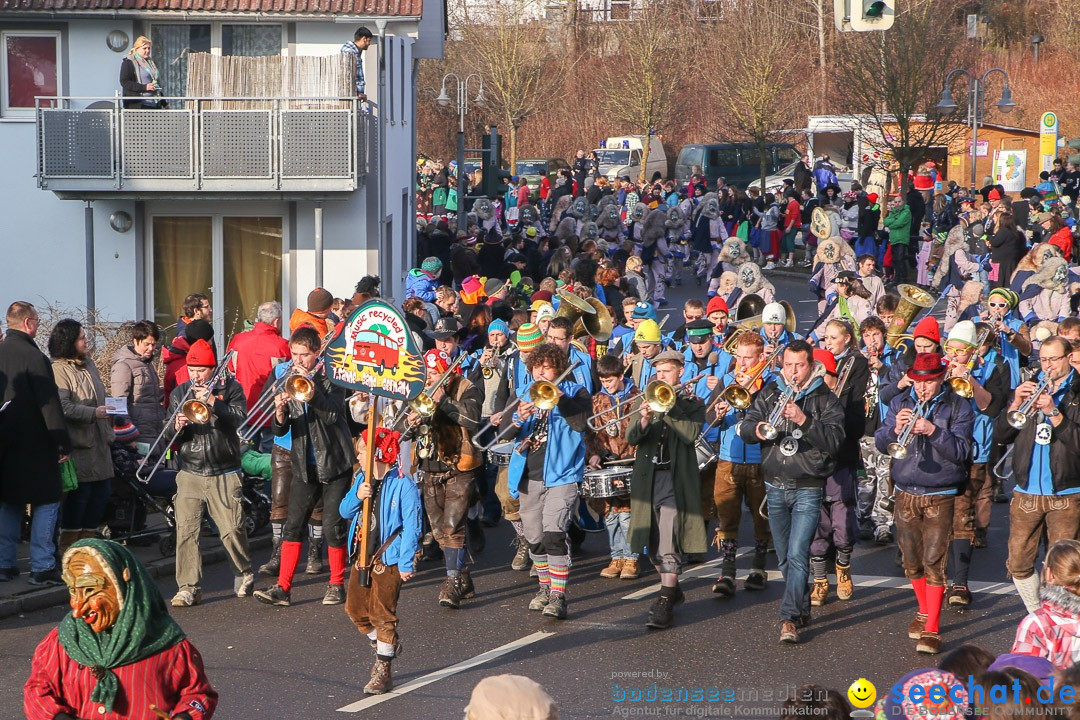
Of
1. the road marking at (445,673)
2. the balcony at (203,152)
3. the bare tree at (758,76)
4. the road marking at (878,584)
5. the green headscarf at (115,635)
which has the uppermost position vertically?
the bare tree at (758,76)

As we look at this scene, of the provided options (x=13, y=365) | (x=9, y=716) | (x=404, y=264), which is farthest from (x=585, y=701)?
(x=404, y=264)

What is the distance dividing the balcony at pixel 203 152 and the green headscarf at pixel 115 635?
1424 centimetres

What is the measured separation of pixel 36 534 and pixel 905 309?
749 cm

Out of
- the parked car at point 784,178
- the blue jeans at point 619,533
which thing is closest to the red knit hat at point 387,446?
the blue jeans at point 619,533

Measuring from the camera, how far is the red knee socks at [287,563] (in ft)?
32.1

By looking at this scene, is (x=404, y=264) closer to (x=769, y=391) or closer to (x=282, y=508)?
(x=282, y=508)

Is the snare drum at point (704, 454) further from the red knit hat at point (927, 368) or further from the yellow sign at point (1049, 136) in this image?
the yellow sign at point (1049, 136)

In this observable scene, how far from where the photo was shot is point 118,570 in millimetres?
4953

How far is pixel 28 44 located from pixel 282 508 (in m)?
12.1

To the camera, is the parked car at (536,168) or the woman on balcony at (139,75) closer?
the woman on balcony at (139,75)

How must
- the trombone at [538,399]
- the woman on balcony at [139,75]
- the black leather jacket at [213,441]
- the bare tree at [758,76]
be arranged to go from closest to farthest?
the trombone at [538,399]
the black leather jacket at [213,441]
the woman on balcony at [139,75]
the bare tree at [758,76]

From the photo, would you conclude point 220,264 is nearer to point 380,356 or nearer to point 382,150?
point 382,150

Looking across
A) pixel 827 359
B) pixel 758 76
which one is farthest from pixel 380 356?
pixel 758 76

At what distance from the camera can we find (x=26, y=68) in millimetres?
19875
